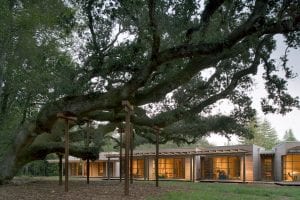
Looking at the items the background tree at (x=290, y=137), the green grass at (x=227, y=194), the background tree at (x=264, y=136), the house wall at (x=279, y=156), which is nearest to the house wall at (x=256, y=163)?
the house wall at (x=279, y=156)

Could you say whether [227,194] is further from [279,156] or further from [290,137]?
[290,137]

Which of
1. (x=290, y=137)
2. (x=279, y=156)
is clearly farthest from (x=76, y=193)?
(x=290, y=137)

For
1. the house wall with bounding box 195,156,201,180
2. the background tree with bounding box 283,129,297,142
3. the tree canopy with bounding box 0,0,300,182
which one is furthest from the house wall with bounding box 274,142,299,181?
the background tree with bounding box 283,129,297,142

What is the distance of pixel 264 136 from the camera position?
66.2 metres

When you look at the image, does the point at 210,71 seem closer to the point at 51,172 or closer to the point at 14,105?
the point at 14,105

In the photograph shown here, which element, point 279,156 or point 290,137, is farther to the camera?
point 290,137

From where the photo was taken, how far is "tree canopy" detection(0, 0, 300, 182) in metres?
11.0

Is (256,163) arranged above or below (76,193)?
below

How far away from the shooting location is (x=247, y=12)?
37.7ft

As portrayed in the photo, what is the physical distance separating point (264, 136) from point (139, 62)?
56.2 metres

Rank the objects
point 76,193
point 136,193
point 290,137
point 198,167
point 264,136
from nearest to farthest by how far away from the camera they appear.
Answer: point 76,193, point 136,193, point 198,167, point 264,136, point 290,137

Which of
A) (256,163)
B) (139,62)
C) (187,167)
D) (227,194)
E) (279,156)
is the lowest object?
(187,167)

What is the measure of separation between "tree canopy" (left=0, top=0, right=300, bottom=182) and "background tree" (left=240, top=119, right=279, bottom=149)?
43131 mm

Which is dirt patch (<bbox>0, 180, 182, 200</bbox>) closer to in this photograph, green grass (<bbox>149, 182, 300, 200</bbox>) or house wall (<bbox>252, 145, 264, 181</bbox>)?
green grass (<bbox>149, 182, 300, 200</bbox>)
